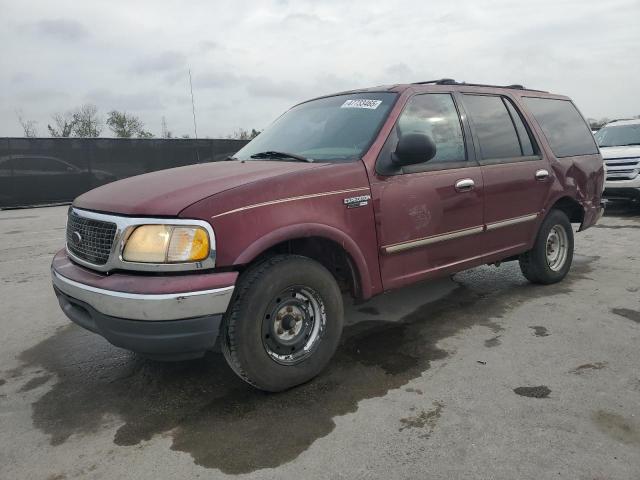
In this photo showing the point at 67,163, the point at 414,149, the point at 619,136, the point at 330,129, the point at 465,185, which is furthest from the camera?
the point at 67,163

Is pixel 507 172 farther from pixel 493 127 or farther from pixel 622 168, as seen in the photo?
pixel 622 168

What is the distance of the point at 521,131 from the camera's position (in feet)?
15.3

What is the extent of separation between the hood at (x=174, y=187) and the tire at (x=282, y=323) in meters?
0.51

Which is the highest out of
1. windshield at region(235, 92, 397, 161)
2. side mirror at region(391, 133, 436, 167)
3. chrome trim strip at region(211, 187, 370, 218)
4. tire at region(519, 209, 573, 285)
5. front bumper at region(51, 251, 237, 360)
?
windshield at region(235, 92, 397, 161)

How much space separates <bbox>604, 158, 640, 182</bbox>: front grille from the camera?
31.2 ft

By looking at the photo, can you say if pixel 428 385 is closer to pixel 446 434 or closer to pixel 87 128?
pixel 446 434

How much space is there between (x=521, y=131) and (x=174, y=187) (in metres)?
3.28

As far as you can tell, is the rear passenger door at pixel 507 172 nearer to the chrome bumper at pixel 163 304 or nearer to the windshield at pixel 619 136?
the chrome bumper at pixel 163 304

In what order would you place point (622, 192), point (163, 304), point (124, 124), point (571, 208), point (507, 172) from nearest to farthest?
point (163, 304)
point (507, 172)
point (571, 208)
point (622, 192)
point (124, 124)

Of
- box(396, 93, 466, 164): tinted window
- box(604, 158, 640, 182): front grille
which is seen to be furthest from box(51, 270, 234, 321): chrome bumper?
box(604, 158, 640, 182): front grille

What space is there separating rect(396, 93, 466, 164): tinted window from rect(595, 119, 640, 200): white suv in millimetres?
6718

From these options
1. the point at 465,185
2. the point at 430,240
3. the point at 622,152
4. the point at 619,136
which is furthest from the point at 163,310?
the point at 619,136

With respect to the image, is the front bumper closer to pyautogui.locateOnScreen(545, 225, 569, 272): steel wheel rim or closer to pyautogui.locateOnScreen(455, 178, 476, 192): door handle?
pyautogui.locateOnScreen(455, 178, 476, 192): door handle

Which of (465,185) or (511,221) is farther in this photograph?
(511,221)
